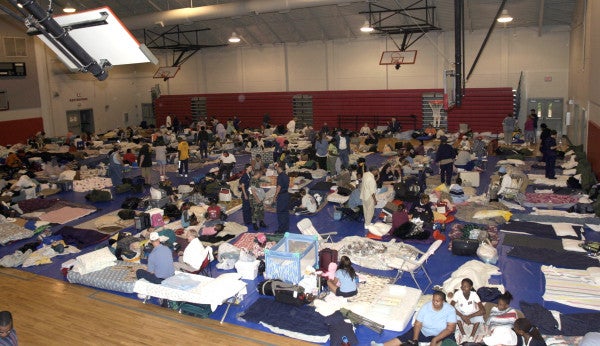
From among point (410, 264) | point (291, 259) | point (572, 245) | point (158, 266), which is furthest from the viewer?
point (572, 245)

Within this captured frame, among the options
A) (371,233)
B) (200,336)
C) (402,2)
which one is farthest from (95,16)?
(402,2)

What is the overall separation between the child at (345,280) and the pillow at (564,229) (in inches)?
213

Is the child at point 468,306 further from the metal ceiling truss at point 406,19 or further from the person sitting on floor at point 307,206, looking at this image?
the metal ceiling truss at point 406,19

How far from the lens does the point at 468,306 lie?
23.9 feet

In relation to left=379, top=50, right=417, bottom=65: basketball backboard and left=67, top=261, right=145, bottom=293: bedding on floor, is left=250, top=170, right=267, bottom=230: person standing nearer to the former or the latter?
left=67, top=261, right=145, bottom=293: bedding on floor

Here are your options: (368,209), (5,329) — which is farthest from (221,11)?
(5,329)

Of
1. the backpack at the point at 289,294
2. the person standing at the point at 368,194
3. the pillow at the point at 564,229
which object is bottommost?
the backpack at the point at 289,294

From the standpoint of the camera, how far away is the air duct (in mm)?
20500

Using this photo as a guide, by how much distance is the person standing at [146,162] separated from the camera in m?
16.6

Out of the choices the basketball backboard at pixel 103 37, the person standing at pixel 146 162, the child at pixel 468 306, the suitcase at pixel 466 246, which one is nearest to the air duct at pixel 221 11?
the person standing at pixel 146 162

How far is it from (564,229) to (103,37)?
10537mm

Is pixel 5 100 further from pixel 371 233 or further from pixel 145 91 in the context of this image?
pixel 371 233

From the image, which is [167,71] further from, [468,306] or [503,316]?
[503,316]

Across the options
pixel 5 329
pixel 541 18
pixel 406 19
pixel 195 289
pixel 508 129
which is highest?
pixel 406 19
